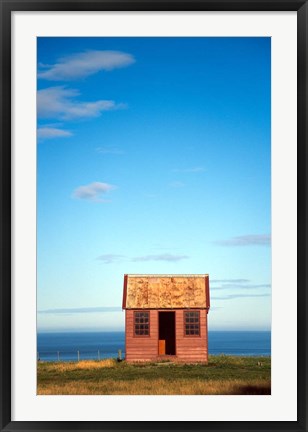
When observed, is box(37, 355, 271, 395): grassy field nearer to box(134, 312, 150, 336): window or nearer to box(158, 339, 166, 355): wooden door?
box(134, 312, 150, 336): window

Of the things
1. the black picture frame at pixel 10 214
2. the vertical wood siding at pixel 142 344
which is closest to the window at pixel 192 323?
the vertical wood siding at pixel 142 344

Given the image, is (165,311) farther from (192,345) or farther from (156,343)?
(192,345)

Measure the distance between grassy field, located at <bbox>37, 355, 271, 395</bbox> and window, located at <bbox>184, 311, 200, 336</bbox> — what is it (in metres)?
0.94

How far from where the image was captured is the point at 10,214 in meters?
6.10

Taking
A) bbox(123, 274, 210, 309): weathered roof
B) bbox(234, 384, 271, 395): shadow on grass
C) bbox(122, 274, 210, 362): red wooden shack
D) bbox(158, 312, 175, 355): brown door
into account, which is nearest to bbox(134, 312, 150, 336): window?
bbox(122, 274, 210, 362): red wooden shack

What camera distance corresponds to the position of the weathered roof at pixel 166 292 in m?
18.5

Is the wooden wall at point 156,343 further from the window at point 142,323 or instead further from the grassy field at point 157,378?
the grassy field at point 157,378

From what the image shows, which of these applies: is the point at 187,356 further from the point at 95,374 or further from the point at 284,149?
the point at 284,149

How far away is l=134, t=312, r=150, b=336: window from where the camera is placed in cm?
1839

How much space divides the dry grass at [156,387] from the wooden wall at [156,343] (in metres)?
4.04

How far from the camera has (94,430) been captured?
240 inches

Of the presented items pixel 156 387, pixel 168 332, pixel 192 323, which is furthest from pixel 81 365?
pixel 168 332

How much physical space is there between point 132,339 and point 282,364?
1245 centimetres

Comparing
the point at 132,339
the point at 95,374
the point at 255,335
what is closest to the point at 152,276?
the point at 132,339
